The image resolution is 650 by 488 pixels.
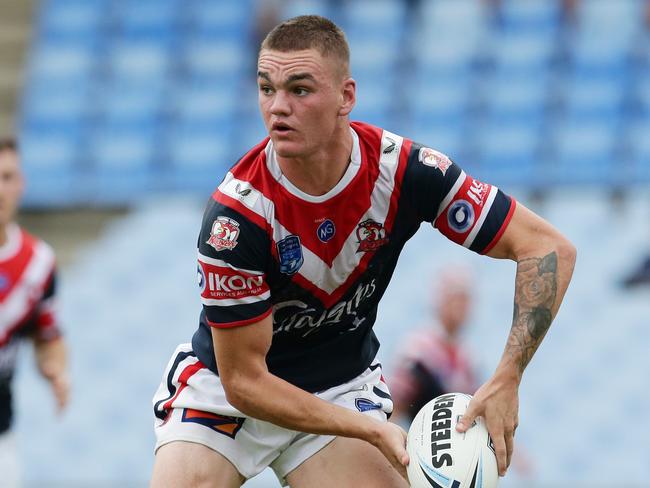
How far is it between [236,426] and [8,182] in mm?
2548

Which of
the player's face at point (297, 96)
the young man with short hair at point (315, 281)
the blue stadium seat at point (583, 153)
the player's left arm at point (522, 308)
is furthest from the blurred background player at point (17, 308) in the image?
the blue stadium seat at point (583, 153)

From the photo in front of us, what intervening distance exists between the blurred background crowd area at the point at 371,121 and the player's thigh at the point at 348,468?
5545 millimetres

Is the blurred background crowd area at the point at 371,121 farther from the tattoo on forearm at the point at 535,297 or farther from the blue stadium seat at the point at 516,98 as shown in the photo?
the tattoo on forearm at the point at 535,297

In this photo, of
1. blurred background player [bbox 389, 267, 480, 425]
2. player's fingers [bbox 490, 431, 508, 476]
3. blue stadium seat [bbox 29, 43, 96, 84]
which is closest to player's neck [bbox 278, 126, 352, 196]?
player's fingers [bbox 490, 431, 508, 476]

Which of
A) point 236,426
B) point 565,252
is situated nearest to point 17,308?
point 236,426

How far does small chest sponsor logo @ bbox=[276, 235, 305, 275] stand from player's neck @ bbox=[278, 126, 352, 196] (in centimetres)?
18

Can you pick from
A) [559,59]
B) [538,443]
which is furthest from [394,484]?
[559,59]

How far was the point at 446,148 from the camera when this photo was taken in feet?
40.4

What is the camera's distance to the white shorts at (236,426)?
471 centimetres

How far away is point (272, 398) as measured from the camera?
14.3ft

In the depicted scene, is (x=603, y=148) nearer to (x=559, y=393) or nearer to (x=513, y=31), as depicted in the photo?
(x=513, y=31)

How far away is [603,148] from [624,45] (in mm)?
1456

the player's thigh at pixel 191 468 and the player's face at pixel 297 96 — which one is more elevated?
the player's face at pixel 297 96

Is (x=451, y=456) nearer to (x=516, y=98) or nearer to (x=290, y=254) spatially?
(x=290, y=254)
